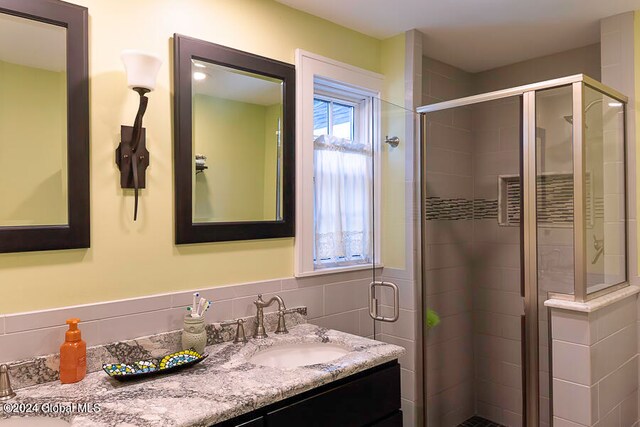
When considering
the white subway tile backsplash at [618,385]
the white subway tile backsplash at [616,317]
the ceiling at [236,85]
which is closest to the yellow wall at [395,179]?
the ceiling at [236,85]

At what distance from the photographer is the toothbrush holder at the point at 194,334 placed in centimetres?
174

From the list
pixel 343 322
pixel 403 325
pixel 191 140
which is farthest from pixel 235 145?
pixel 403 325

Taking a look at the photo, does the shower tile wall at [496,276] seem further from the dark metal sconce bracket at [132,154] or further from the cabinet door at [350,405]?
the dark metal sconce bracket at [132,154]

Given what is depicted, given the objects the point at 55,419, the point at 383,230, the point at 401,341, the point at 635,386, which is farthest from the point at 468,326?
the point at 55,419

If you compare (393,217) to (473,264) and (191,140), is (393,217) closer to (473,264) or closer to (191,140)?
(473,264)

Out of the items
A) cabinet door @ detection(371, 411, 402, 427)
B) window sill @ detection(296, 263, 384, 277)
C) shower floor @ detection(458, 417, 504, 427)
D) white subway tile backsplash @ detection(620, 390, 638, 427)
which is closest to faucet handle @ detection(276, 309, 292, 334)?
window sill @ detection(296, 263, 384, 277)

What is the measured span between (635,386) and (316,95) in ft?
7.24

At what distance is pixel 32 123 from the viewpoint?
4.95 ft

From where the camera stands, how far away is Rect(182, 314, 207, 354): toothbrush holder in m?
1.74

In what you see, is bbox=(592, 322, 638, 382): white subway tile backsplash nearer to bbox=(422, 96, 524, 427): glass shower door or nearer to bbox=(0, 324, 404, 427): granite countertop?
bbox=(422, 96, 524, 427): glass shower door

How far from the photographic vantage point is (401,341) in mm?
2580

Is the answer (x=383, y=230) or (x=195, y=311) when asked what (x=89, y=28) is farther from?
(x=383, y=230)

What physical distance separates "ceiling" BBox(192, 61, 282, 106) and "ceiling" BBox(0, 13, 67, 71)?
1.64 ft

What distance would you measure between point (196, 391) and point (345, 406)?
0.54m
